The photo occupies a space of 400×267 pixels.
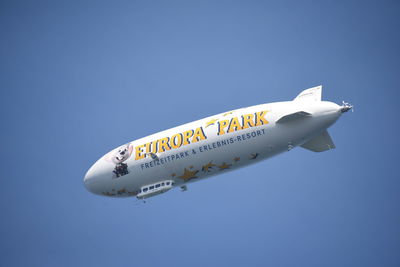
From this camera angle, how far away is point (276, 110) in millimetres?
34688

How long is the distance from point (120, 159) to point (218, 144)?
8.82 m

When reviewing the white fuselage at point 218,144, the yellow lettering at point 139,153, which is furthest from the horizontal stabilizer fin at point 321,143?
the yellow lettering at point 139,153

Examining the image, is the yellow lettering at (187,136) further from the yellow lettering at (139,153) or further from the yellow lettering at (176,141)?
the yellow lettering at (139,153)

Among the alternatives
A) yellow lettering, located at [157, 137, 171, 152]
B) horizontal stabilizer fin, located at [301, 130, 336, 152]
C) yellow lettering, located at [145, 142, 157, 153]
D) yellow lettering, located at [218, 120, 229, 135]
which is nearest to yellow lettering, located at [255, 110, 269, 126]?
yellow lettering, located at [218, 120, 229, 135]

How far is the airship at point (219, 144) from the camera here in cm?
3419

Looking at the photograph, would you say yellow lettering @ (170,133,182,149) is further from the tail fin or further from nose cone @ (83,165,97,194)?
the tail fin

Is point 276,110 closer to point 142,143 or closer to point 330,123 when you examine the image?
point 330,123

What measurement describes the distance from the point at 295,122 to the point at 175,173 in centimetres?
998

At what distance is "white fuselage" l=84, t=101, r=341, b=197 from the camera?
34188mm

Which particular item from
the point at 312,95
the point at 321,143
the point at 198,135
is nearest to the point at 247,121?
the point at 198,135

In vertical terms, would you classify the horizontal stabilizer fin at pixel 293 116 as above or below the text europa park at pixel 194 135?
below

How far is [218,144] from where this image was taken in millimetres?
34750

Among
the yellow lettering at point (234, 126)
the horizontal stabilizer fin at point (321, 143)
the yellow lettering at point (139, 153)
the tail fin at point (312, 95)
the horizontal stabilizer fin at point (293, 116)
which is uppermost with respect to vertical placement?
the tail fin at point (312, 95)

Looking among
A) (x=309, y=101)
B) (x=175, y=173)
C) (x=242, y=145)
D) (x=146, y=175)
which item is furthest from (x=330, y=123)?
(x=146, y=175)
